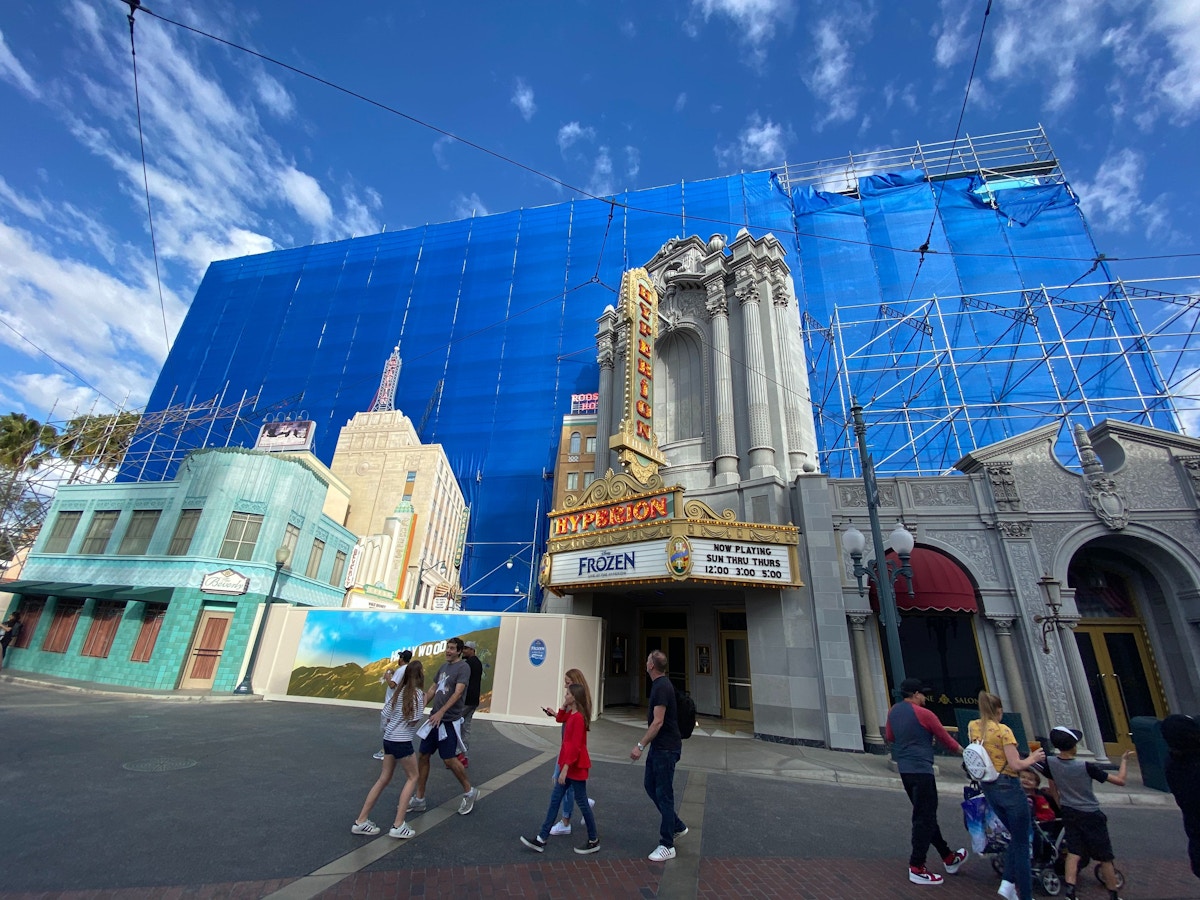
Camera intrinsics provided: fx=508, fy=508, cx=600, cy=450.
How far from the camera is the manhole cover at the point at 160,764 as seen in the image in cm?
746

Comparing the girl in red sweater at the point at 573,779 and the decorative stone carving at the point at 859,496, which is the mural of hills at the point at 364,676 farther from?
the decorative stone carving at the point at 859,496

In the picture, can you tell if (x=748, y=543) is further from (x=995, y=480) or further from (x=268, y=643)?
(x=268, y=643)

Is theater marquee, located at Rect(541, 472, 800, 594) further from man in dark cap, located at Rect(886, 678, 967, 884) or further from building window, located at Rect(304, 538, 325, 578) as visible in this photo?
building window, located at Rect(304, 538, 325, 578)

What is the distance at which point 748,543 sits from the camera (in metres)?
13.5

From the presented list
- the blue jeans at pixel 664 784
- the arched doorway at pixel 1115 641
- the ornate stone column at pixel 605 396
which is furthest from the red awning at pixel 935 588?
the ornate stone column at pixel 605 396

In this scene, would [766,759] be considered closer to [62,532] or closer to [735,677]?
[735,677]

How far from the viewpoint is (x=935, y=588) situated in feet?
41.0

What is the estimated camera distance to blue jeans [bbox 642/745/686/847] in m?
5.25

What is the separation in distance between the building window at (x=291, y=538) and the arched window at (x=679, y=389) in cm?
1604

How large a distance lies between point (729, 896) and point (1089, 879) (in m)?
4.23

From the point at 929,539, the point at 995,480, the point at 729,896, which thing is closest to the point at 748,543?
the point at 929,539

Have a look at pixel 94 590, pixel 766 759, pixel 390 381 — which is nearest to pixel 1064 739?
pixel 766 759

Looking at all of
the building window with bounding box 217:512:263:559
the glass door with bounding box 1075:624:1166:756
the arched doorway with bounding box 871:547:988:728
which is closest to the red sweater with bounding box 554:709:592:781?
the arched doorway with bounding box 871:547:988:728

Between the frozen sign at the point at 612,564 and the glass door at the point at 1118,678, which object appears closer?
the glass door at the point at 1118,678
